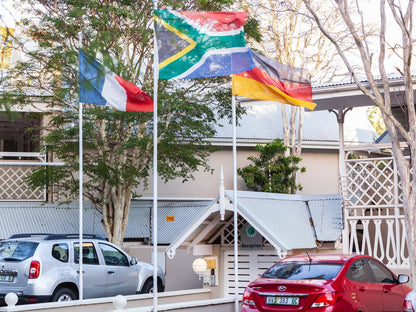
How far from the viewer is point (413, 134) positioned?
48.7ft

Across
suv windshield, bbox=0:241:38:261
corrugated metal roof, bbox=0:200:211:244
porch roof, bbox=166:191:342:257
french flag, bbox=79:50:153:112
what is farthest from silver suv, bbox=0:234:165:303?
corrugated metal roof, bbox=0:200:211:244

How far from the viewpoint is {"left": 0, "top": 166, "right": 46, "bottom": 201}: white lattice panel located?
74.0ft

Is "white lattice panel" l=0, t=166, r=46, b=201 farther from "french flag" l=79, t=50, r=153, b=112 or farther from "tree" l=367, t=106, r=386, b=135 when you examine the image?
"tree" l=367, t=106, r=386, b=135

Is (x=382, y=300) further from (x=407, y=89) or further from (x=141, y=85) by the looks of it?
(x=141, y=85)

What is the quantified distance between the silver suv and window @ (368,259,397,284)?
6044 mm

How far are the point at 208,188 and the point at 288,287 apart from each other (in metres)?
15.2

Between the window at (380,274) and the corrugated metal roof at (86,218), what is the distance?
10.6m

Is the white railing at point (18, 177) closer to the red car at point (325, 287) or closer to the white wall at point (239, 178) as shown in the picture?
the white wall at point (239, 178)

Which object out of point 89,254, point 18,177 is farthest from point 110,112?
point 89,254

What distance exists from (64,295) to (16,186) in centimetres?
988

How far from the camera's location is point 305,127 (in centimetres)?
2792

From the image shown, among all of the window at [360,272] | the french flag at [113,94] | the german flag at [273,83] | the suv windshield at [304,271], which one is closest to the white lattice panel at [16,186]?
the french flag at [113,94]

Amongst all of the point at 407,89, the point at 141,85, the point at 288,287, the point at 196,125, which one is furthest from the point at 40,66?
the point at 288,287

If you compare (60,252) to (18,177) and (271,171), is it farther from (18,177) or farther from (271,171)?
(271,171)
